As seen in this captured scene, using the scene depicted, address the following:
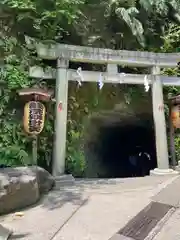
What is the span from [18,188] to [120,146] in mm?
8527

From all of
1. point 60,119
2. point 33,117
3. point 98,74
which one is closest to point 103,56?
point 98,74

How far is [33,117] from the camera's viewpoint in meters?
5.94

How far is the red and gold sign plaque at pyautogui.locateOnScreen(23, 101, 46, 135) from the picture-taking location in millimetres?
5910

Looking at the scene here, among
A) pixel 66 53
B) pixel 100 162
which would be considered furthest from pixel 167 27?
pixel 100 162

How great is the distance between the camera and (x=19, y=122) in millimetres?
6371

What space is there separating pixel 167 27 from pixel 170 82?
2.89 m

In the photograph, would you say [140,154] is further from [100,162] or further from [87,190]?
[87,190]

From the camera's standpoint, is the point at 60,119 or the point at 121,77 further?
the point at 121,77

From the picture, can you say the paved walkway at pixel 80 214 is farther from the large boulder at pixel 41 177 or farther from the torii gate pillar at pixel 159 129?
the torii gate pillar at pixel 159 129

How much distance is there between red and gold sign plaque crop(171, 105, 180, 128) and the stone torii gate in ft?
2.50

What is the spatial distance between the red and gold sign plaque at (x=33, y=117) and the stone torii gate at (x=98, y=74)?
0.56 metres

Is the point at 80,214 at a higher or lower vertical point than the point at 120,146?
lower

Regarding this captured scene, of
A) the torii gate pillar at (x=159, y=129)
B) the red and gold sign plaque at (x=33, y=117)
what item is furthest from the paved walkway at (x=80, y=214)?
the torii gate pillar at (x=159, y=129)

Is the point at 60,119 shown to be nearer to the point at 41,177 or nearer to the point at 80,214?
the point at 41,177
